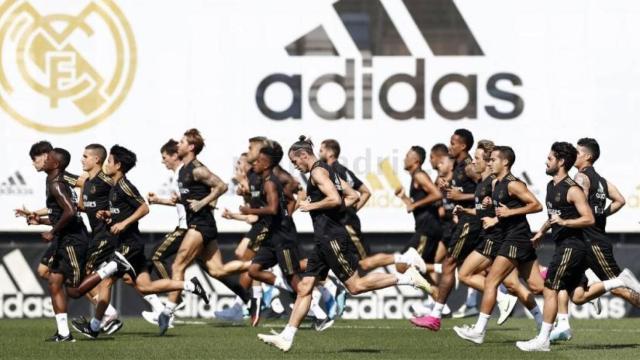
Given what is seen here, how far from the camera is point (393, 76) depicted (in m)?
24.3

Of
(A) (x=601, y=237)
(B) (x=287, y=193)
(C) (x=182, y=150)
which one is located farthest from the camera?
(B) (x=287, y=193)

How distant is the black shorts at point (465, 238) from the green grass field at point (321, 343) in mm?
963

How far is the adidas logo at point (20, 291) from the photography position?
2444 centimetres

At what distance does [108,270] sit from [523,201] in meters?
4.51

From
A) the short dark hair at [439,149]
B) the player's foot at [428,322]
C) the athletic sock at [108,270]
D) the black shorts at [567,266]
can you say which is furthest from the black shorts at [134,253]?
the short dark hair at [439,149]

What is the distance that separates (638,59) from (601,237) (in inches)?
263

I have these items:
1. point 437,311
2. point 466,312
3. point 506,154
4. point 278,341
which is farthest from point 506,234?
point 466,312

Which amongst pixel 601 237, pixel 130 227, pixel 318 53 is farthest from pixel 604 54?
pixel 130 227

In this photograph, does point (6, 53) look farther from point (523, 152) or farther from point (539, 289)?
point (539, 289)

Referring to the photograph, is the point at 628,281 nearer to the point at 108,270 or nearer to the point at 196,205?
the point at 196,205

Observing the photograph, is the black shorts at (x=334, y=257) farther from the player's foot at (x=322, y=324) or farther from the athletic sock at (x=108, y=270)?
the player's foot at (x=322, y=324)

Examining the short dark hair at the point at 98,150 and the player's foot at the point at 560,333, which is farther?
the short dark hair at the point at 98,150

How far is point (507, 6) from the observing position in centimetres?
2431

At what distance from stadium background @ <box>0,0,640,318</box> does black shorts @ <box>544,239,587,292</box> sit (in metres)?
7.11
